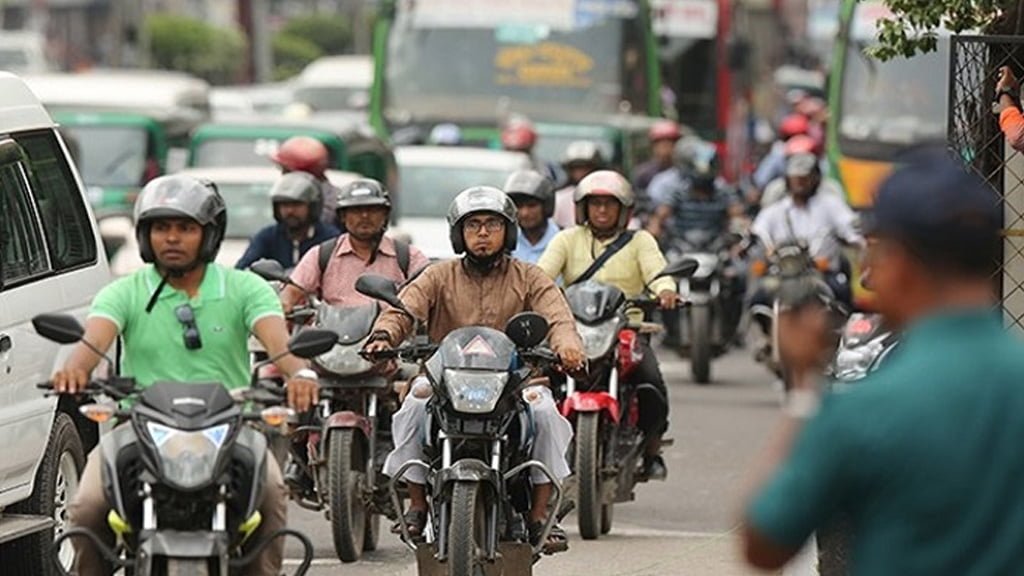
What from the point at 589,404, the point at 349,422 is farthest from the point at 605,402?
the point at 349,422

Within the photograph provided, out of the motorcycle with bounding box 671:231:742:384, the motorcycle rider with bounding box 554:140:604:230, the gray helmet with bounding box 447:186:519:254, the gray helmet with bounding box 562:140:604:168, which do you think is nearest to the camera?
the gray helmet with bounding box 447:186:519:254

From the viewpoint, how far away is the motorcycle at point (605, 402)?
39.5 feet

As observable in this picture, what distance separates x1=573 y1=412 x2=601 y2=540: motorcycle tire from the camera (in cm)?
1198

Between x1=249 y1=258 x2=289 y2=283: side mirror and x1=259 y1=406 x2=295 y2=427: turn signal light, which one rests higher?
x1=259 y1=406 x2=295 y2=427: turn signal light

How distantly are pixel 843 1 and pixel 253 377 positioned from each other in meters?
16.8

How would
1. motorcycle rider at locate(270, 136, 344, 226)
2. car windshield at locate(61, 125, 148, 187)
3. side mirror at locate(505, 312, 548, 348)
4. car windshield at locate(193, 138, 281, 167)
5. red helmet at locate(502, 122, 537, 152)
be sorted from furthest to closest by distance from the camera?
car windshield at locate(61, 125, 148, 187), car windshield at locate(193, 138, 281, 167), red helmet at locate(502, 122, 537, 152), motorcycle rider at locate(270, 136, 344, 226), side mirror at locate(505, 312, 548, 348)

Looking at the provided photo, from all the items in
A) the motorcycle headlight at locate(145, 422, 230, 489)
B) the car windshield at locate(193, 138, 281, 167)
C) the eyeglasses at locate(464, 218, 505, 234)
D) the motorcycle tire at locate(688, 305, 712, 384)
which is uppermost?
the eyeglasses at locate(464, 218, 505, 234)

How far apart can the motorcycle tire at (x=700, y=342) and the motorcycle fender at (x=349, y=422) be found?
8.30 meters

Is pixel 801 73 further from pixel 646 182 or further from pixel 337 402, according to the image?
pixel 337 402

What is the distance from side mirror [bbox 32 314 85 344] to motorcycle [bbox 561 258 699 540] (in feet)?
14.8

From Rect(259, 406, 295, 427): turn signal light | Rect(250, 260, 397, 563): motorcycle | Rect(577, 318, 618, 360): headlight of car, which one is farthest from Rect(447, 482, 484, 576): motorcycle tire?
Rect(577, 318, 618, 360): headlight of car

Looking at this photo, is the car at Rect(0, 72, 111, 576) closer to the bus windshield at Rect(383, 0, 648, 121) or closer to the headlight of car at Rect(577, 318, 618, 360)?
the headlight of car at Rect(577, 318, 618, 360)

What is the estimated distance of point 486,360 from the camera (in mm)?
9422

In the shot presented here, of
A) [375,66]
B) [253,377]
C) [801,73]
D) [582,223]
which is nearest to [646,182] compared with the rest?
[375,66]
